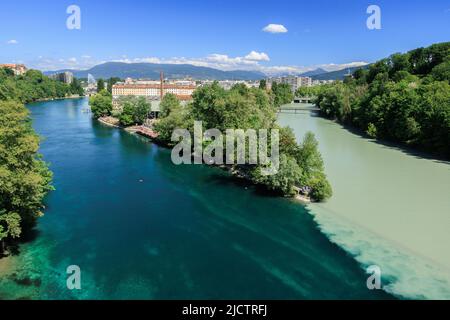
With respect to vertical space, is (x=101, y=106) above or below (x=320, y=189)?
above

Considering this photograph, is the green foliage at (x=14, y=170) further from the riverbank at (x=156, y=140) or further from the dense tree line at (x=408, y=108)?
the dense tree line at (x=408, y=108)

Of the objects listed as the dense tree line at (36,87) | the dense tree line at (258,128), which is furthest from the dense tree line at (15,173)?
the dense tree line at (36,87)

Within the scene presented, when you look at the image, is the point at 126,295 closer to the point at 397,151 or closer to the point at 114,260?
the point at 114,260

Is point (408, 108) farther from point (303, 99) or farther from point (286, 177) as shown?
point (303, 99)

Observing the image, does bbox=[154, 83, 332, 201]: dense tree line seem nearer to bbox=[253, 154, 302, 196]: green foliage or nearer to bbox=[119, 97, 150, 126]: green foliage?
bbox=[253, 154, 302, 196]: green foliage

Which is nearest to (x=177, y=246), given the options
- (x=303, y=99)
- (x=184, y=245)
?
(x=184, y=245)

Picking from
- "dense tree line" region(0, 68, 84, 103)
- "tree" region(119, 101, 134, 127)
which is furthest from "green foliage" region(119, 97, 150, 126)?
"dense tree line" region(0, 68, 84, 103)
